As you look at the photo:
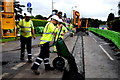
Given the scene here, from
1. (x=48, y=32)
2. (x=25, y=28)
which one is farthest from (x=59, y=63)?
(x=25, y=28)

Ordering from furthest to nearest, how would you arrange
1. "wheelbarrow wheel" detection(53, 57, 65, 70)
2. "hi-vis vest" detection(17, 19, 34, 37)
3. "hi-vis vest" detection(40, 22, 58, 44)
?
"hi-vis vest" detection(17, 19, 34, 37)
"wheelbarrow wheel" detection(53, 57, 65, 70)
"hi-vis vest" detection(40, 22, 58, 44)

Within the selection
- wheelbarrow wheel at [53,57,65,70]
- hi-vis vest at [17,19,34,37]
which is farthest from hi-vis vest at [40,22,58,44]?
hi-vis vest at [17,19,34,37]

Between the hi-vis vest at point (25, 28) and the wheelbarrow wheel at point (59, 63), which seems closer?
the wheelbarrow wheel at point (59, 63)

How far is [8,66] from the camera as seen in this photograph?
Answer: 25.7ft

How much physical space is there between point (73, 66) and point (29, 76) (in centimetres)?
132

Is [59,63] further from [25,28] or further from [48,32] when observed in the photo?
[25,28]

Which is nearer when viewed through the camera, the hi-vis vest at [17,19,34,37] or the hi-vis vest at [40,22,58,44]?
the hi-vis vest at [40,22,58,44]

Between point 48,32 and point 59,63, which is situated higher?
point 48,32

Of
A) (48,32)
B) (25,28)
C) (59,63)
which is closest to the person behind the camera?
(48,32)

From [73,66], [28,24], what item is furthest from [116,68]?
[28,24]

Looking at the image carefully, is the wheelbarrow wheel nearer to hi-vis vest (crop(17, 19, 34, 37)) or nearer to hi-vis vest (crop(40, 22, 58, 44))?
hi-vis vest (crop(40, 22, 58, 44))

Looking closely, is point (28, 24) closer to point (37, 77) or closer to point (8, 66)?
point (8, 66)

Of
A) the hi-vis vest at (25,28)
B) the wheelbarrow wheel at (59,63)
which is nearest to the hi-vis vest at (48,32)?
the wheelbarrow wheel at (59,63)

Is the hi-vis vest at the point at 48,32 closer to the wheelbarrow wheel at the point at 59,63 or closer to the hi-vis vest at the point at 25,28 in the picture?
the wheelbarrow wheel at the point at 59,63
